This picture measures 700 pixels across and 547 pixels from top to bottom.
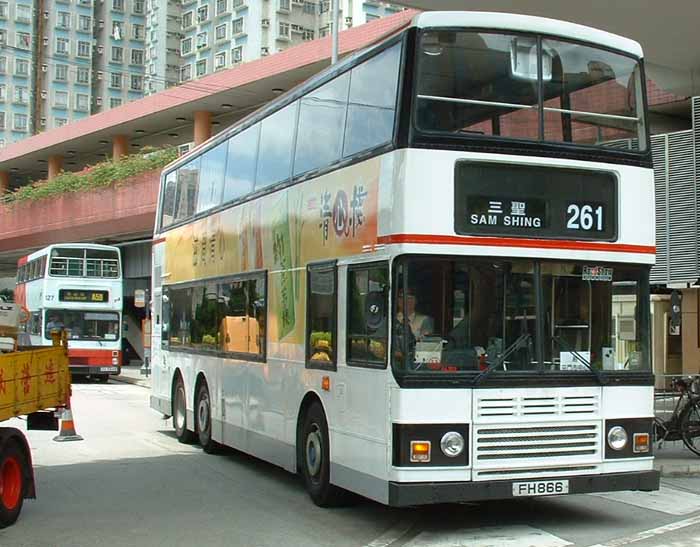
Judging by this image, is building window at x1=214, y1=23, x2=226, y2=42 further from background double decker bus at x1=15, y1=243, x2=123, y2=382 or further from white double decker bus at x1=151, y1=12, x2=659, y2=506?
white double decker bus at x1=151, y1=12, x2=659, y2=506

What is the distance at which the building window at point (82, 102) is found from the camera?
347 ft

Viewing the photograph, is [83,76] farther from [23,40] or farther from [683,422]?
[683,422]

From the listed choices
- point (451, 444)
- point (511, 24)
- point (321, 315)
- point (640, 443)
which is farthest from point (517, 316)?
point (511, 24)

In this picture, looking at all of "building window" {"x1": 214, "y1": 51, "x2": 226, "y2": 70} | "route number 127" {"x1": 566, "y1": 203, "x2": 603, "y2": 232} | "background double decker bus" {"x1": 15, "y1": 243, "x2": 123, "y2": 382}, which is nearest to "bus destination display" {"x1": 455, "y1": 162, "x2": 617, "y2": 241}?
"route number 127" {"x1": 566, "y1": 203, "x2": 603, "y2": 232}

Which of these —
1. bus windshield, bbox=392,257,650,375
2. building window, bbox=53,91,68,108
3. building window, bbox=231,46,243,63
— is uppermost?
building window, bbox=231,46,243,63

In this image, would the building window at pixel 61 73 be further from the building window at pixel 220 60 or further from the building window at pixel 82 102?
the building window at pixel 220 60

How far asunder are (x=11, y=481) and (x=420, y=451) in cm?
387

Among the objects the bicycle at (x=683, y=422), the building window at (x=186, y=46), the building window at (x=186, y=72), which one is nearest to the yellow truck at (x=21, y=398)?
the bicycle at (x=683, y=422)

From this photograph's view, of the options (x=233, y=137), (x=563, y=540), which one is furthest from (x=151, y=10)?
(x=563, y=540)

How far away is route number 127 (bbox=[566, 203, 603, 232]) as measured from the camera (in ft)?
28.1

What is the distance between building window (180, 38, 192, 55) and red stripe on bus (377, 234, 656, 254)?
100299mm

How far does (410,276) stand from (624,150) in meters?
2.36

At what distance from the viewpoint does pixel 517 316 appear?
329 inches

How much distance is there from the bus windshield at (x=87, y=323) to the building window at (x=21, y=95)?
7679cm
